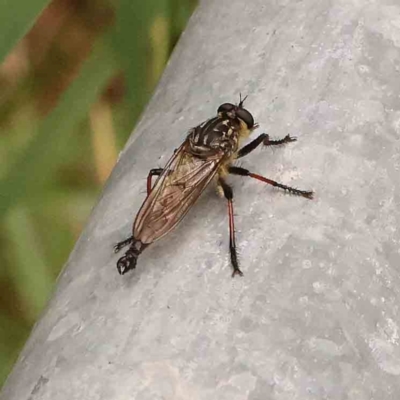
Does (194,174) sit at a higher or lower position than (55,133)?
higher

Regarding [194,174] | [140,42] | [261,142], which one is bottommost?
[140,42]

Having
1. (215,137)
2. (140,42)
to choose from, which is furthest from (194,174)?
(140,42)

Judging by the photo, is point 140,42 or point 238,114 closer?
point 238,114

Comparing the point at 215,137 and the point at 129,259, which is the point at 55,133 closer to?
the point at 215,137

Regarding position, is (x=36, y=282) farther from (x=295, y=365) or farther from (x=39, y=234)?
(x=295, y=365)

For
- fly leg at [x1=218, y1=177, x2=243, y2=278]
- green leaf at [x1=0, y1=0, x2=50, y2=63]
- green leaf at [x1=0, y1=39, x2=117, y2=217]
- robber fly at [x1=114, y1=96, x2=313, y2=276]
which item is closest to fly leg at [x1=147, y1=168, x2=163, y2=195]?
robber fly at [x1=114, y1=96, x2=313, y2=276]

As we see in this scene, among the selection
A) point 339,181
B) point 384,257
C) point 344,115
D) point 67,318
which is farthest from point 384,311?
point 67,318

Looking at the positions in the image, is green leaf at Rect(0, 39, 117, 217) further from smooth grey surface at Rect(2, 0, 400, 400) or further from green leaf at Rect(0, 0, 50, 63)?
smooth grey surface at Rect(2, 0, 400, 400)
